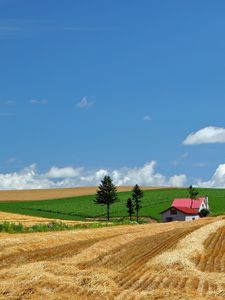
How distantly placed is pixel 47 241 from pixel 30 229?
56.4 feet

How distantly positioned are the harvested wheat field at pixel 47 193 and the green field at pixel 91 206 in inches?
315

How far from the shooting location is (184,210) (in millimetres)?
117188

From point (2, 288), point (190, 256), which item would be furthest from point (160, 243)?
point (2, 288)

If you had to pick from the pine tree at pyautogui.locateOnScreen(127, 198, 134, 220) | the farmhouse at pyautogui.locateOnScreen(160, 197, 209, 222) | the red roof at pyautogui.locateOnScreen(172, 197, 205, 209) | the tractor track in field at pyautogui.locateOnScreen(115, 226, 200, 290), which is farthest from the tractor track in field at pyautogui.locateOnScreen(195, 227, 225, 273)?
the red roof at pyautogui.locateOnScreen(172, 197, 205, 209)

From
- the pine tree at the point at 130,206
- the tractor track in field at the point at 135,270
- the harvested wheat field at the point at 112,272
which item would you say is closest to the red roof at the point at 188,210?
the pine tree at the point at 130,206

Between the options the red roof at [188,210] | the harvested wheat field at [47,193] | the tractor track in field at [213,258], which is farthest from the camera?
the harvested wheat field at [47,193]

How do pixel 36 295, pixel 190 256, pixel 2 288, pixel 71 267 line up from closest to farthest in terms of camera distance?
pixel 36 295, pixel 2 288, pixel 71 267, pixel 190 256

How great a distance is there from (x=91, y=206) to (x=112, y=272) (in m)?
111

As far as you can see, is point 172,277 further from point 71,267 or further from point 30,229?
point 30,229

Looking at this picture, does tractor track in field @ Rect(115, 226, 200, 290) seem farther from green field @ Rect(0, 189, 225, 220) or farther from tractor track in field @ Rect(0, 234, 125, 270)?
green field @ Rect(0, 189, 225, 220)

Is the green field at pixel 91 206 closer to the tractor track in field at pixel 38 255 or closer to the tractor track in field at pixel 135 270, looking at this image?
the tractor track in field at pixel 38 255

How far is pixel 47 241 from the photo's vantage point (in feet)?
126

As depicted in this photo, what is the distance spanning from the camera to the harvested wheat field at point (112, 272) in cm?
1794

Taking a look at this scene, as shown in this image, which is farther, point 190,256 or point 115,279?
point 190,256
